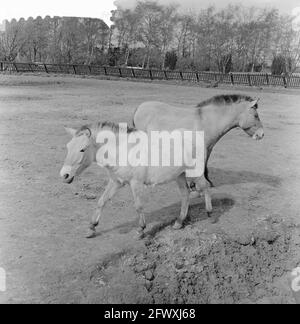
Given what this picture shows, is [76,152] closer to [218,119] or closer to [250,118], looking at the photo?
[218,119]

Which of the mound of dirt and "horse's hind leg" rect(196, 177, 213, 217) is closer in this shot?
the mound of dirt

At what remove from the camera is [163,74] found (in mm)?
35031

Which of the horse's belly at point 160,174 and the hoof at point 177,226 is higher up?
the horse's belly at point 160,174

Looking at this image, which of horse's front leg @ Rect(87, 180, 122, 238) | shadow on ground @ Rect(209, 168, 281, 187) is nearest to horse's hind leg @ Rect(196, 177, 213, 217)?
horse's front leg @ Rect(87, 180, 122, 238)

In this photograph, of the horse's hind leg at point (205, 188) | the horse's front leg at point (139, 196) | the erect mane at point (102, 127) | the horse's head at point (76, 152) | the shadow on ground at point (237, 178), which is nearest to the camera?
the horse's head at point (76, 152)

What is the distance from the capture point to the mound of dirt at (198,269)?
4543mm

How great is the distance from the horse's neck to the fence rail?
26449 millimetres

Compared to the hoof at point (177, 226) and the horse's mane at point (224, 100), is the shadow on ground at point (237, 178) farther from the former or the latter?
the hoof at point (177, 226)

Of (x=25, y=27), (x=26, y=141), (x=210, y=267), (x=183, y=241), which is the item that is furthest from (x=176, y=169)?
(x=25, y=27)

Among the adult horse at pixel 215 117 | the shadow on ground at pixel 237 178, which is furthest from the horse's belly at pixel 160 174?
the shadow on ground at pixel 237 178

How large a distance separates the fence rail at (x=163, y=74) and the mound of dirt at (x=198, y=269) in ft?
92.8

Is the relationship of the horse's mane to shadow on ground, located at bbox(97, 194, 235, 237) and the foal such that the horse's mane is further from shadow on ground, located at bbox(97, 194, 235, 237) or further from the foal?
shadow on ground, located at bbox(97, 194, 235, 237)

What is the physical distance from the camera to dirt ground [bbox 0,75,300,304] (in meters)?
4.52
